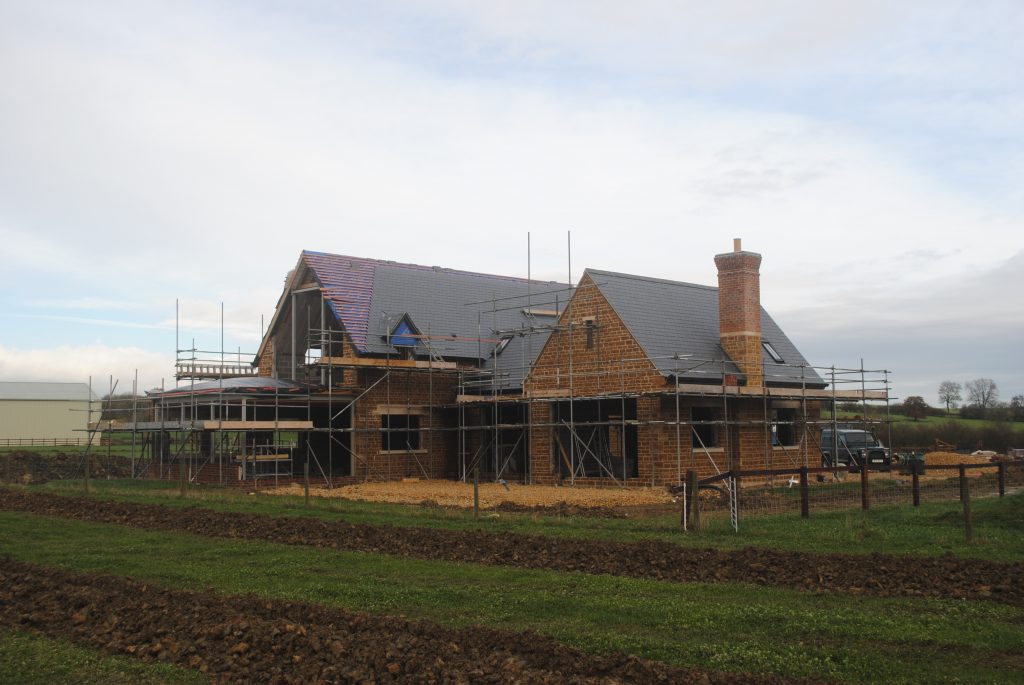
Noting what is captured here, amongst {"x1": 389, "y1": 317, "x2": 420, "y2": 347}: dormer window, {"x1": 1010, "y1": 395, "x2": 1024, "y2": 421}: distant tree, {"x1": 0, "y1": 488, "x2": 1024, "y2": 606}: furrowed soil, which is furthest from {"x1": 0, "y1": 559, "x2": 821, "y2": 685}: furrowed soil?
{"x1": 1010, "y1": 395, "x2": 1024, "y2": 421}: distant tree

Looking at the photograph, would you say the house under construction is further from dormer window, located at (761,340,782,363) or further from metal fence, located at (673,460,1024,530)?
metal fence, located at (673,460,1024,530)

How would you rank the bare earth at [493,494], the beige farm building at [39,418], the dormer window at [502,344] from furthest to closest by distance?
the beige farm building at [39,418], the dormer window at [502,344], the bare earth at [493,494]

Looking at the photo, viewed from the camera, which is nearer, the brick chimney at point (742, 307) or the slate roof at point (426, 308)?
the brick chimney at point (742, 307)

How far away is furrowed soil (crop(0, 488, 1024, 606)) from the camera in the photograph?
37.1 feet

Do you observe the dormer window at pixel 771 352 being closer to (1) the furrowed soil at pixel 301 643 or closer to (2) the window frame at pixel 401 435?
(2) the window frame at pixel 401 435

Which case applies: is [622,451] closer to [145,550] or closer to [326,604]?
[145,550]

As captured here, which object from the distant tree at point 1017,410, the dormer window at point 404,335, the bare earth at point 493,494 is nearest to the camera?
the bare earth at point 493,494

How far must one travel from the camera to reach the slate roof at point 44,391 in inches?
3027

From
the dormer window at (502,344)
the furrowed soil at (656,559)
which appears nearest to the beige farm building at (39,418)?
the dormer window at (502,344)

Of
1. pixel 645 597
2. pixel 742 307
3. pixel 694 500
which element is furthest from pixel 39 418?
pixel 645 597

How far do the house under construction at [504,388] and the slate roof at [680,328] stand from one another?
7 centimetres

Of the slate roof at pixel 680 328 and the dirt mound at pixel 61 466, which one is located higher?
the slate roof at pixel 680 328

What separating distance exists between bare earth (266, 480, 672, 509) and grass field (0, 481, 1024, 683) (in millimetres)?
4138

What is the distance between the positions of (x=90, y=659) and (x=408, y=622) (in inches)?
108
